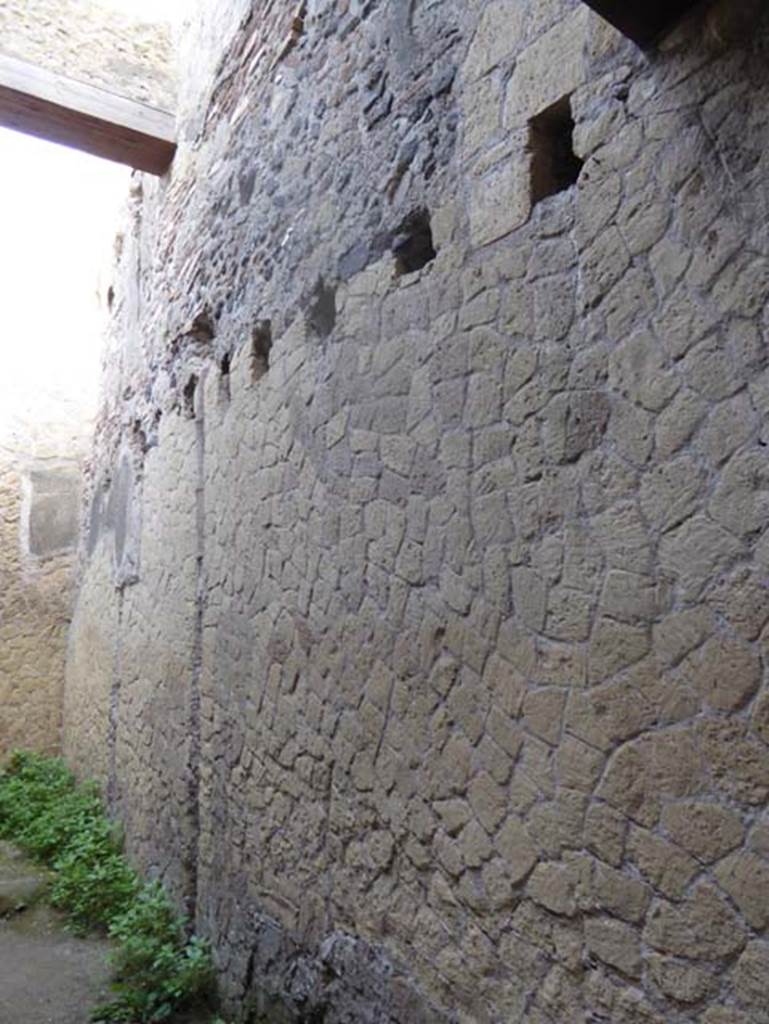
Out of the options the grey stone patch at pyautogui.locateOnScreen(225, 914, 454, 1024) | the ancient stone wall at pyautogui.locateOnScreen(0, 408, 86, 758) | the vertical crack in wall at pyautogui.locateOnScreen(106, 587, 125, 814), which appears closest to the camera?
the grey stone patch at pyautogui.locateOnScreen(225, 914, 454, 1024)

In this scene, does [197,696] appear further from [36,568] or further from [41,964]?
[36,568]

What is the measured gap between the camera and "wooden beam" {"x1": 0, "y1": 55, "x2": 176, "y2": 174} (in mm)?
5305

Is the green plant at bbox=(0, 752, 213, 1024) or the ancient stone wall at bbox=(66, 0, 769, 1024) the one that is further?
the green plant at bbox=(0, 752, 213, 1024)

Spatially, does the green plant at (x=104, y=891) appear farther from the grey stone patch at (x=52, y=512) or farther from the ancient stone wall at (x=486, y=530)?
the grey stone patch at (x=52, y=512)

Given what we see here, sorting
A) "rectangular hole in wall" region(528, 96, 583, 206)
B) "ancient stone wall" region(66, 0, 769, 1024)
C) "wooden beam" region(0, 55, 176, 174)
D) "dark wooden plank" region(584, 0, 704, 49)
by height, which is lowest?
"ancient stone wall" region(66, 0, 769, 1024)

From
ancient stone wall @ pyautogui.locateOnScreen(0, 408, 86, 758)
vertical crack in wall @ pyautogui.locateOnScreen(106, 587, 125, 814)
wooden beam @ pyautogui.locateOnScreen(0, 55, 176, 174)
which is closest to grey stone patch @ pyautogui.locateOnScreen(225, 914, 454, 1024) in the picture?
vertical crack in wall @ pyautogui.locateOnScreen(106, 587, 125, 814)

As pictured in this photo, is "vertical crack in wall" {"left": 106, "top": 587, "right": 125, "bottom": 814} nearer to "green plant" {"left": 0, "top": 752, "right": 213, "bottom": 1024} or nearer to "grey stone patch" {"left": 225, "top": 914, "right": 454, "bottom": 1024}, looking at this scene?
"green plant" {"left": 0, "top": 752, "right": 213, "bottom": 1024}

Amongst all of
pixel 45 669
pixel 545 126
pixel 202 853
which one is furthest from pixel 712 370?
pixel 45 669

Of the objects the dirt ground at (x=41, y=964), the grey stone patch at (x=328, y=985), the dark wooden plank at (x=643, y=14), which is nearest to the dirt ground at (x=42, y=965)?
the dirt ground at (x=41, y=964)

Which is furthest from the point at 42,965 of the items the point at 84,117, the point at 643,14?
the point at 84,117

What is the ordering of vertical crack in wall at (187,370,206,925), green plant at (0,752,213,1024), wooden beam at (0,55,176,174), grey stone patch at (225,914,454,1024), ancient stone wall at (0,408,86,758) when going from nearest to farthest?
grey stone patch at (225,914,454,1024) < green plant at (0,752,213,1024) < vertical crack in wall at (187,370,206,925) < wooden beam at (0,55,176,174) < ancient stone wall at (0,408,86,758)

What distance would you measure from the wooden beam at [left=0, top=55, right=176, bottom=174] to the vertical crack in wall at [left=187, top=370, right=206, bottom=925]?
2.02 meters

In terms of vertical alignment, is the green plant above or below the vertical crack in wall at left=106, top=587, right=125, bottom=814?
below

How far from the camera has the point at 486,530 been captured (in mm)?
2275
